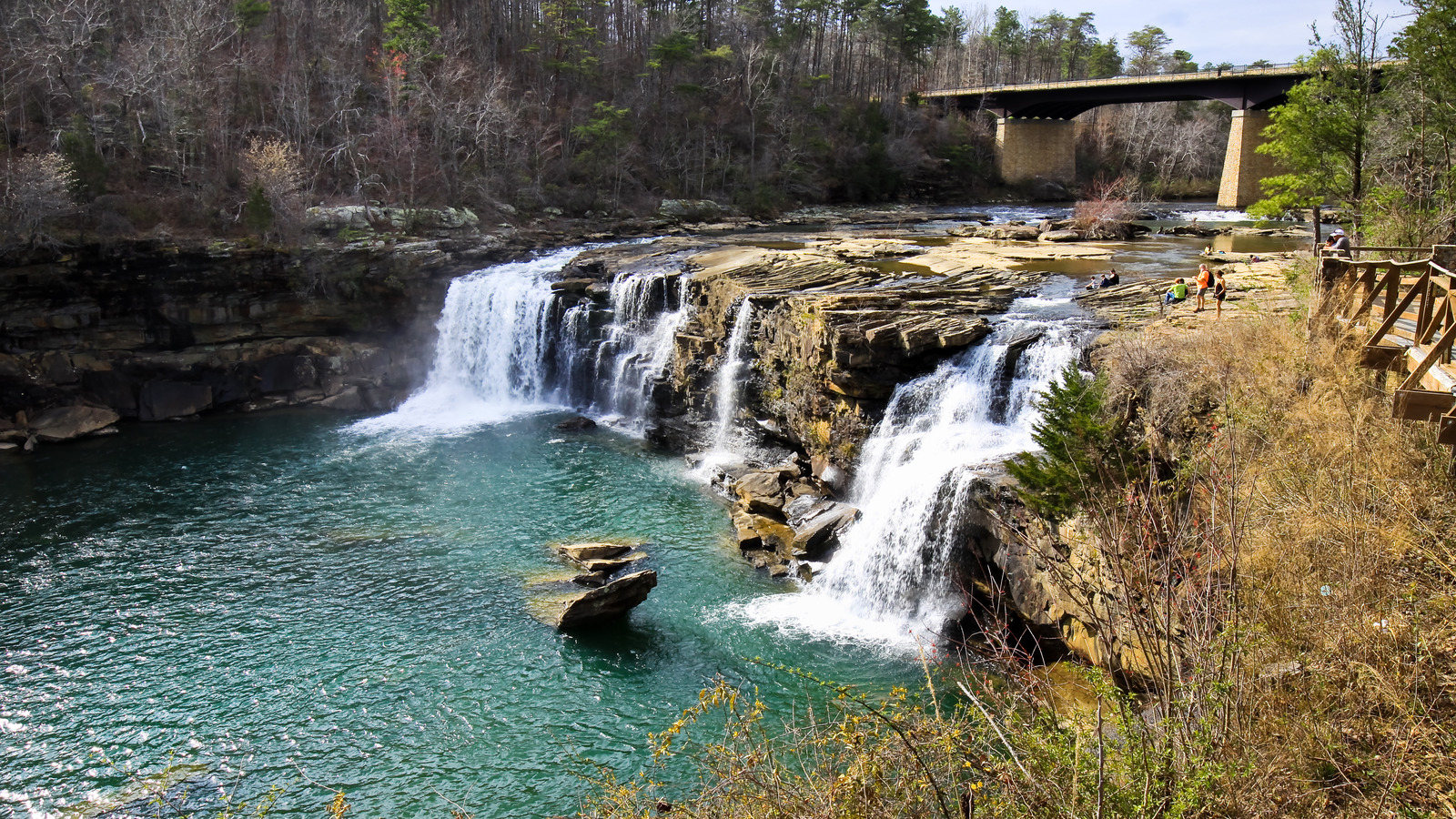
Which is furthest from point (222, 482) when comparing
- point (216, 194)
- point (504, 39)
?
point (504, 39)

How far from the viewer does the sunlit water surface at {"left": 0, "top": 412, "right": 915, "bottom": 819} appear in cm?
1188

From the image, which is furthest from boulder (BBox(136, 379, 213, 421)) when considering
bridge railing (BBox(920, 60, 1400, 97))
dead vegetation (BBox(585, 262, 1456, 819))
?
bridge railing (BBox(920, 60, 1400, 97))

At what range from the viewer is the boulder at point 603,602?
1499 centimetres

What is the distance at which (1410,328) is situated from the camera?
12.3m

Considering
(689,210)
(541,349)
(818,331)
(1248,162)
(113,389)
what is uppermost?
(1248,162)

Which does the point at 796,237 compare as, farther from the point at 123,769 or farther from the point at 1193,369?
the point at 123,769

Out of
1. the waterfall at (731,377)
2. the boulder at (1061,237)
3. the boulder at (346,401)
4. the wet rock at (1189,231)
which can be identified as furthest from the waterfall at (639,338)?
the wet rock at (1189,231)

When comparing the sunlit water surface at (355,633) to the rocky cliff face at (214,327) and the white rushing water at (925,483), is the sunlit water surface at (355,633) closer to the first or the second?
the white rushing water at (925,483)

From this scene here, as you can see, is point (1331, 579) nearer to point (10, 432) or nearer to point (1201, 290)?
point (1201, 290)

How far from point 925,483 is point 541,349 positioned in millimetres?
16604

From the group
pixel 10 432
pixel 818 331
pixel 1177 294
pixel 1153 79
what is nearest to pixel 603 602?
pixel 818 331

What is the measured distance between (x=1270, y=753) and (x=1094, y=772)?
139 centimetres

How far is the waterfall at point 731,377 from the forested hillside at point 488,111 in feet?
55.6

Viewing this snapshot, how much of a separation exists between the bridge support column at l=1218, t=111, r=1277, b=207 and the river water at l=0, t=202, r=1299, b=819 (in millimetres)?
30116
